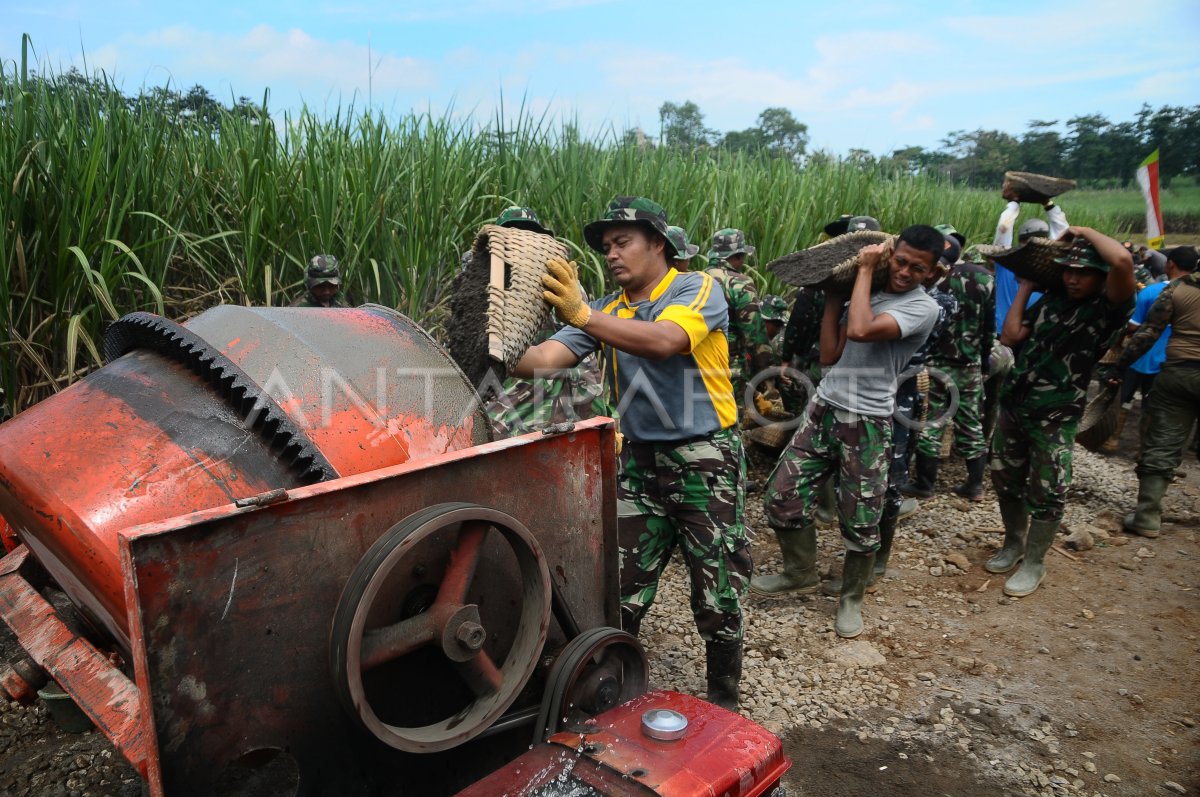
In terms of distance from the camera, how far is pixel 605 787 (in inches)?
55.0

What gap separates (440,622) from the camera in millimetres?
1455

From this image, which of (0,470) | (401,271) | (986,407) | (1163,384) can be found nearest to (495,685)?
(0,470)

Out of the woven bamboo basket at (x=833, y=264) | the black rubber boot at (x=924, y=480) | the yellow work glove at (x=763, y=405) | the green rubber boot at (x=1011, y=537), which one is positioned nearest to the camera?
the woven bamboo basket at (x=833, y=264)

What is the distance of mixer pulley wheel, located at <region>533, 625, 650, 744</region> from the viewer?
1.67m

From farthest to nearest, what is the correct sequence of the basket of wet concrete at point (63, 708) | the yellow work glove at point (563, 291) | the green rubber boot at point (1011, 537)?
the green rubber boot at point (1011, 537) → the yellow work glove at point (563, 291) → the basket of wet concrete at point (63, 708)

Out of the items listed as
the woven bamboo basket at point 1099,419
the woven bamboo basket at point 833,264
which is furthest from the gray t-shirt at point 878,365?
the woven bamboo basket at point 1099,419

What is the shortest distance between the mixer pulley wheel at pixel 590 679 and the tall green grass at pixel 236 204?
2391 mm

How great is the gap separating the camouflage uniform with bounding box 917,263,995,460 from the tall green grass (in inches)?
57.6

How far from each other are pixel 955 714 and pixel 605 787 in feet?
7.25

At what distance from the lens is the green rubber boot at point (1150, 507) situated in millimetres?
5164

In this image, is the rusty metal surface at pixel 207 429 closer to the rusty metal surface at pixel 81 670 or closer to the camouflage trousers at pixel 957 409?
the rusty metal surface at pixel 81 670

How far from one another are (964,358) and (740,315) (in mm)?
1699

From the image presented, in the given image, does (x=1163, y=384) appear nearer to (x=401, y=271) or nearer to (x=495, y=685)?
(x=401, y=271)

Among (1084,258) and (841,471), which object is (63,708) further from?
(1084,258)
